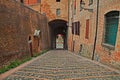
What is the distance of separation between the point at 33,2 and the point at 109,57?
22101 millimetres

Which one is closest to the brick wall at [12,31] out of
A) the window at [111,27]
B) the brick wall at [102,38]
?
the brick wall at [102,38]

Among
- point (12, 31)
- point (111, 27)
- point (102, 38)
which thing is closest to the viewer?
point (111, 27)

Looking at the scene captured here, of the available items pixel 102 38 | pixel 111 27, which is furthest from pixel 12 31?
pixel 111 27

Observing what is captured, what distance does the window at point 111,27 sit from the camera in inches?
390

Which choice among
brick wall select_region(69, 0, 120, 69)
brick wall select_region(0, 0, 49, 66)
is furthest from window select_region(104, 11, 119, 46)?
→ brick wall select_region(0, 0, 49, 66)

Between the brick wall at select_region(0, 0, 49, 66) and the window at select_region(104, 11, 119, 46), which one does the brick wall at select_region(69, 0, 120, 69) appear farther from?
the brick wall at select_region(0, 0, 49, 66)

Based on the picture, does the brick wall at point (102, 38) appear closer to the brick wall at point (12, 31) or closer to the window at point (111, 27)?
the window at point (111, 27)

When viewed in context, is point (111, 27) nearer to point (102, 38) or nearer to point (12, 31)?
point (102, 38)

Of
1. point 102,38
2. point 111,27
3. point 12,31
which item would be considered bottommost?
point 102,38

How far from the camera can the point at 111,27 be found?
10.4 metres

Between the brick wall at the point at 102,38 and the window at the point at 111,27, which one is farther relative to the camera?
the window at the point at 111,27

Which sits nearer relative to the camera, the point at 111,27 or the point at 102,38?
the point at 111,27

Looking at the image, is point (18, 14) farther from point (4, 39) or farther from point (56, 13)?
point (56, 13)

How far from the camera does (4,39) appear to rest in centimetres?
947
